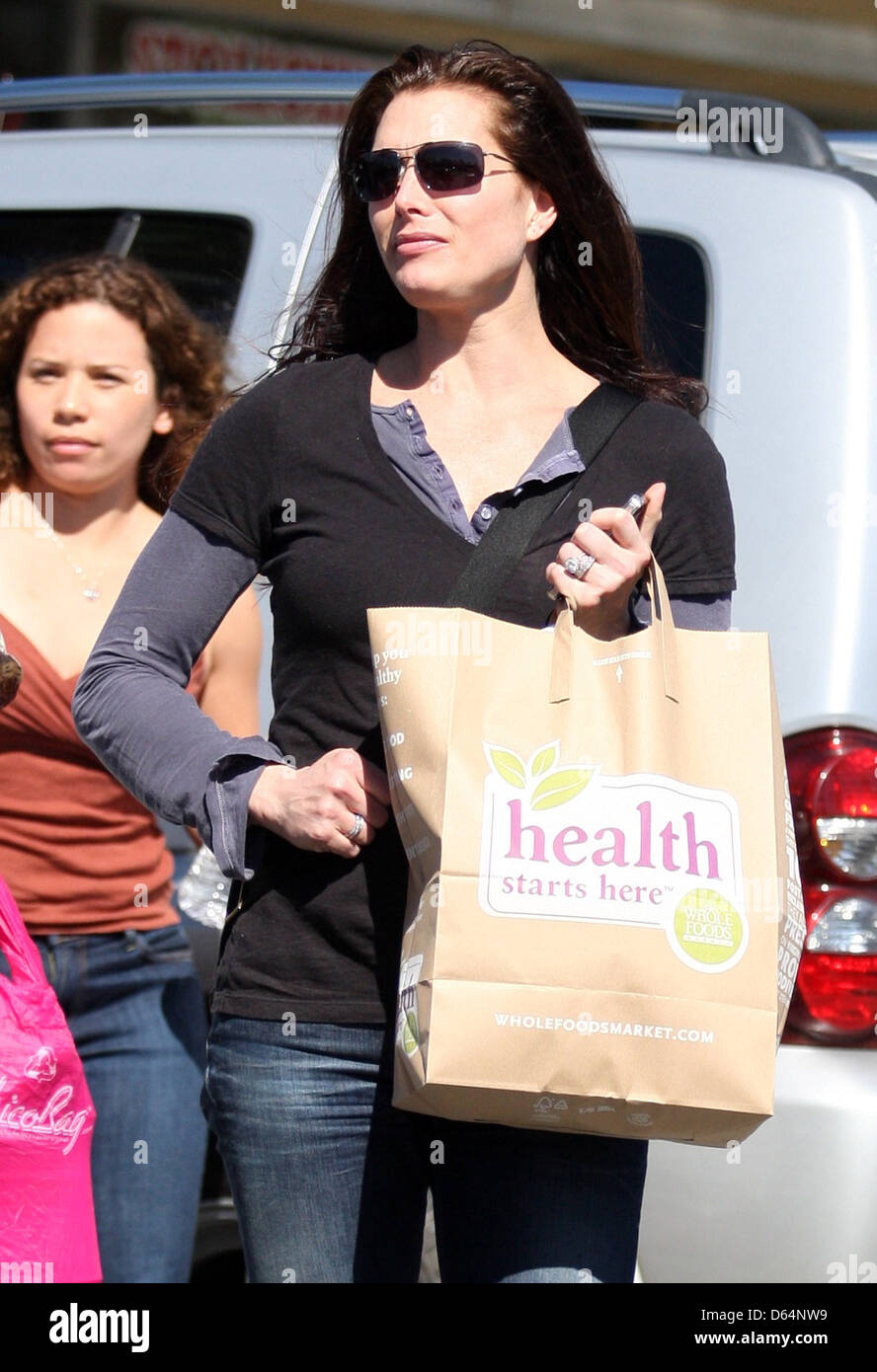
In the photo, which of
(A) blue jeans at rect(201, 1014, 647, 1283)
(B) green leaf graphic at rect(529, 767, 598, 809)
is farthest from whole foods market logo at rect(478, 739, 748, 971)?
(A) blue jeans at rect(201, 1014, 647, 1283)

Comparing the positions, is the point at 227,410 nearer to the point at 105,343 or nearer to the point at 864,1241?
the point at 105,343

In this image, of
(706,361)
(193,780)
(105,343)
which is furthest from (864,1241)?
(105,343)

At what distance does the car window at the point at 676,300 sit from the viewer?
2.75 metres

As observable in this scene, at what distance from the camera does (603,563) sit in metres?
1.96

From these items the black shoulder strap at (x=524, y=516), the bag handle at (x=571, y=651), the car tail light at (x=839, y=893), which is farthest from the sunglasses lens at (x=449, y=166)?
the car tail light at (x=839, y=893)

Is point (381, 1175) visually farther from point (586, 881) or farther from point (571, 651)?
point (571, 651)

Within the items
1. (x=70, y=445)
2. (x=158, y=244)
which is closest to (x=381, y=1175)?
(x=70, y=445)

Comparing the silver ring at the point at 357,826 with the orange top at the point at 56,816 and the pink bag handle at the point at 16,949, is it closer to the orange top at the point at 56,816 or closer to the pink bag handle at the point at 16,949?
the pink bag handle at the point at 16,949

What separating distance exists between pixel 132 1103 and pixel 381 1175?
1.01 meters

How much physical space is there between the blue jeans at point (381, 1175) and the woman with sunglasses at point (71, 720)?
92 centimetres

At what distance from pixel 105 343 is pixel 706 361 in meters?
1.09

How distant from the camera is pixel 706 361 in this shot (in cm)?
271

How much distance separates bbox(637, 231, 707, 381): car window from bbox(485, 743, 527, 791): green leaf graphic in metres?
1.03
